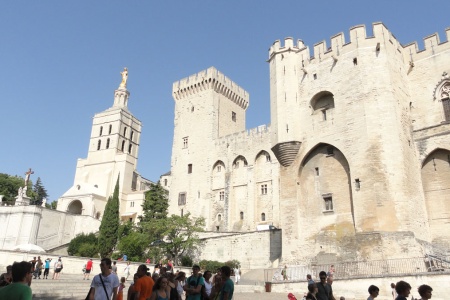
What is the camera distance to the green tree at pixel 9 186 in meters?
62.3

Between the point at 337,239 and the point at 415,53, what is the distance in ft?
41.7

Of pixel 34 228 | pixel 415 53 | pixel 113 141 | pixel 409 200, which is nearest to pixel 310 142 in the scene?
pixel 409 200

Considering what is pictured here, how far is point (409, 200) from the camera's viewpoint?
1845cm

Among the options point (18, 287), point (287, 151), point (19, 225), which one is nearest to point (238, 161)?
point (287, 151)

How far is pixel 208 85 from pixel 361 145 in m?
27.5

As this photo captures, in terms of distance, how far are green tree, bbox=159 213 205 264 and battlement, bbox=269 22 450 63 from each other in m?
15.2

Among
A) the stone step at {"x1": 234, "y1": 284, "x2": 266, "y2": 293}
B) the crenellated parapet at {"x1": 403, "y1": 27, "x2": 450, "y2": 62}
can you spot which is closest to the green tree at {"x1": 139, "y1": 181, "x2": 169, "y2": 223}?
the stone step at {"x1": 234, "y1": 284, "x2": 266, "y2": 293}

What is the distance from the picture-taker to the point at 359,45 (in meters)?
21.3

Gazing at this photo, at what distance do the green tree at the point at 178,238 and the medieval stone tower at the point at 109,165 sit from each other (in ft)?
68.1

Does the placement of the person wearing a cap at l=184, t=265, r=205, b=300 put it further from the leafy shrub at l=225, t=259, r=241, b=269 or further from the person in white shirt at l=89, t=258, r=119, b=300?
the leafy shrub at l=225, t=259, r=241, b=269

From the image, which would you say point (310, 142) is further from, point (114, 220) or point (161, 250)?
point (114, 220)

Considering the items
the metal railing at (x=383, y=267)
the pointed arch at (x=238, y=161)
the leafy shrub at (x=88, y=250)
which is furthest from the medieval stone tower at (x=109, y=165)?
the metal railing at (x=383, y=267)

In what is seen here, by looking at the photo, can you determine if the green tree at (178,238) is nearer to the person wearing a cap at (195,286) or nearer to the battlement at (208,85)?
the battlement at (208,85)

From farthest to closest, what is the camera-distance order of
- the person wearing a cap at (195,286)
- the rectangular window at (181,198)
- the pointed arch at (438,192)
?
the rectangular window at (181,198), the pointed arch at (438,192), the person wearing a cap at (195,286)
